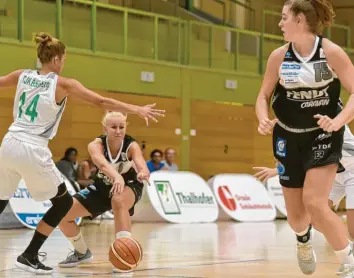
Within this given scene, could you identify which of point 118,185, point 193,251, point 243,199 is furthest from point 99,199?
point 243,199

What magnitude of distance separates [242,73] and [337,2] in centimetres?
778

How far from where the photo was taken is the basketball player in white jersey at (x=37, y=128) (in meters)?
7.67

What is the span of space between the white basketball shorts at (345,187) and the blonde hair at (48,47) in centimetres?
307

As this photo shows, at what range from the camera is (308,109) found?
6.41 metres

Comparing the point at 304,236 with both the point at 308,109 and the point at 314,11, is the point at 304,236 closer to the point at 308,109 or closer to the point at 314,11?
the point at 308,109

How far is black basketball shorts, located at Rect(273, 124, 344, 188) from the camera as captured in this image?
6.41 meters

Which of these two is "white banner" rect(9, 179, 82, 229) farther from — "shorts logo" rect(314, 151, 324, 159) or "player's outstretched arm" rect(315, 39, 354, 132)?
"player's outstretched arm" rect(315, 39, 354, 132)

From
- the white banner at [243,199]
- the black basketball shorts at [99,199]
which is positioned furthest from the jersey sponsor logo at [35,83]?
the white banner at [243,199]

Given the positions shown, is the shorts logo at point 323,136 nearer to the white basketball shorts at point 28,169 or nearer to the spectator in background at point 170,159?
the white basketball shorts at point 28,169

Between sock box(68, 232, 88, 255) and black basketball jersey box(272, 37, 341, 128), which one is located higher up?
black basketball jersey box(272, 37, 341, 128)

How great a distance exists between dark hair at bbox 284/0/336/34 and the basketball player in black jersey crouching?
266 centimetres

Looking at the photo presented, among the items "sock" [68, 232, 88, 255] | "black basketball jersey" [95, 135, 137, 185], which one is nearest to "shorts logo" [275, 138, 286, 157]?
"black basketball jersey" [95, 135, 137, 185]

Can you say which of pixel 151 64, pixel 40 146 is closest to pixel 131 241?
pixel 40 146

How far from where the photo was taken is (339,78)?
6.36m
